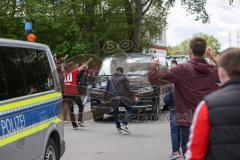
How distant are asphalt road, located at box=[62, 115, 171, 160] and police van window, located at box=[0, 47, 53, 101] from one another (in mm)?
2874

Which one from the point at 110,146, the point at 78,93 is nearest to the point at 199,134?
the point at 110,146

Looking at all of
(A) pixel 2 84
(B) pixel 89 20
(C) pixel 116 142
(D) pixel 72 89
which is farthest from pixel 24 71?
(B) pixel 89 20

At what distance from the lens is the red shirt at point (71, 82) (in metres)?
15.5

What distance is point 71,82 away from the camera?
619 inches

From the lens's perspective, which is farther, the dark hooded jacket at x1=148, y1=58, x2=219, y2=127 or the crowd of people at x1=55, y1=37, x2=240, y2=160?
the dark hooded jacket at x1=148, y1=58, x2=219, y2=127

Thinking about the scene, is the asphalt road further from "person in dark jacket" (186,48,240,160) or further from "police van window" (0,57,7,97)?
"person in dark jacket" (186,48,240,160)

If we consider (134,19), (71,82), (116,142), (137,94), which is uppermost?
(134,19)

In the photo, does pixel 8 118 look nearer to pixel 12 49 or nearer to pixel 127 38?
pixel 12 49

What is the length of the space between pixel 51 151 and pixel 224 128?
15.5ft

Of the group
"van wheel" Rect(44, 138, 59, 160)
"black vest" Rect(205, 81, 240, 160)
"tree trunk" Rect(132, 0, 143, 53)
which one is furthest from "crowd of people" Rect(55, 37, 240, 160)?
"tree trunk" Rect(132, 0, 143, 53)

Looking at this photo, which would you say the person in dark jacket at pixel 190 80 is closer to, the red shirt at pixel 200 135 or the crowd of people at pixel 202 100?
the crowd of people at pixel 202 100

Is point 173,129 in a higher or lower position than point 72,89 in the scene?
lower

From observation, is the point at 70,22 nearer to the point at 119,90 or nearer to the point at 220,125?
the point at 119,90

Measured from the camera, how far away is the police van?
6090 mm
